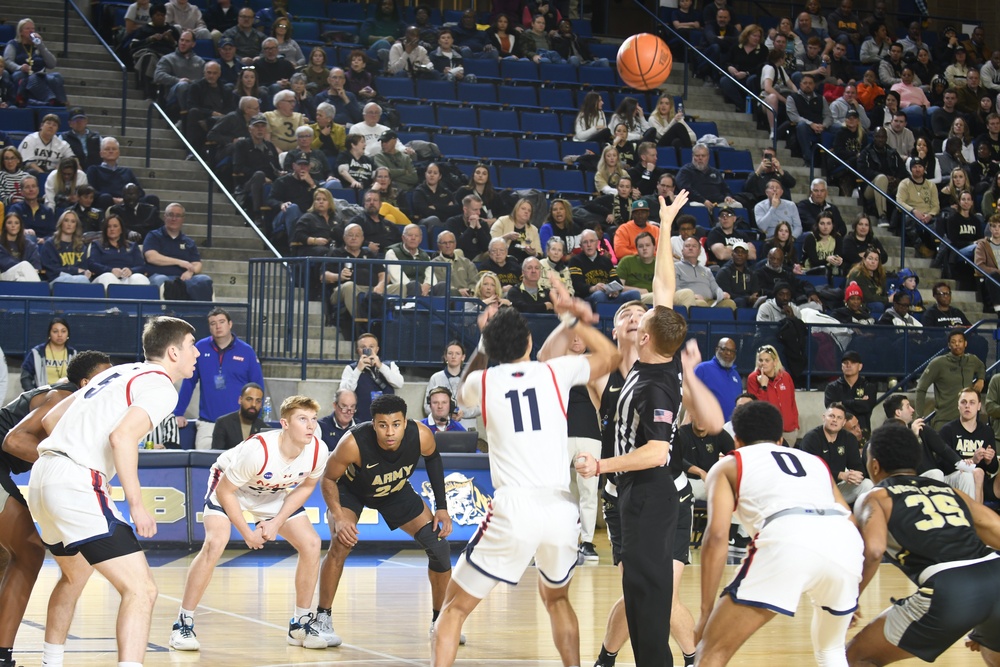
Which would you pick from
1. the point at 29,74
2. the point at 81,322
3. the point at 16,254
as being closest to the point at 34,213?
the point at 16,254

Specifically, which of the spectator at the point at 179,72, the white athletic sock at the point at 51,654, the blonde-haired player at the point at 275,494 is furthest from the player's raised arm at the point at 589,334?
the spectator at the point at 179,72

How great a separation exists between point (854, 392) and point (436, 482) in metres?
7.59

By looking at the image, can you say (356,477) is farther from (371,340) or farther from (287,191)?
(287,191)

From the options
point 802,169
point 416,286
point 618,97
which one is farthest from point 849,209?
point 416,286

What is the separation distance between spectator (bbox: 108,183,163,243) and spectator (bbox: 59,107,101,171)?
101 cm

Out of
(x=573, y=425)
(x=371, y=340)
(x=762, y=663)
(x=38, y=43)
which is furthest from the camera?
(x=38, y=43)

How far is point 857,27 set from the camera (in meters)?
22.6

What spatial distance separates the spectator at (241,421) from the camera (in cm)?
1156

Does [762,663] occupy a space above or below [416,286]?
below

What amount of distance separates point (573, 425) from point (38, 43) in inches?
415

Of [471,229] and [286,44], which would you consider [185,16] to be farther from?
[471,229]

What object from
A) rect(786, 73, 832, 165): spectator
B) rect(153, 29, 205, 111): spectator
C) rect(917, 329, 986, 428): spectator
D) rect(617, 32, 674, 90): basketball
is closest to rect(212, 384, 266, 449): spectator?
rect(153, 29, 205, 111): spectator

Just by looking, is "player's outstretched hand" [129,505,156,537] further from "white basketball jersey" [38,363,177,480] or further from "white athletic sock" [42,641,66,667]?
"white athletic sock" [42,641,66,667]

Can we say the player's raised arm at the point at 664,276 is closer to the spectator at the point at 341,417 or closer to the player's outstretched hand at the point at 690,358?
the player's outstretched hand at the point at 690,358
